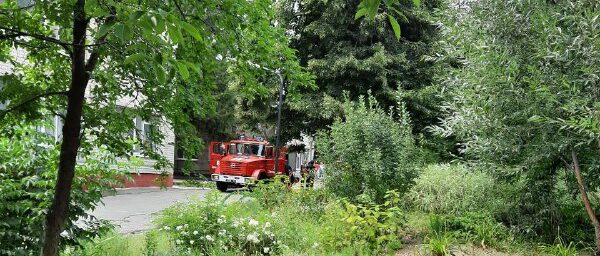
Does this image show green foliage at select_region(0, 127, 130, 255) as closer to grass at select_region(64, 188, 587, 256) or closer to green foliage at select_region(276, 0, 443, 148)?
grass at select_region(64, 188, 587, 256)

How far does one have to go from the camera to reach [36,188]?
4.07 metres

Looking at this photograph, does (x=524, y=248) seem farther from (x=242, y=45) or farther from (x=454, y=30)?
(x=242, y=45)

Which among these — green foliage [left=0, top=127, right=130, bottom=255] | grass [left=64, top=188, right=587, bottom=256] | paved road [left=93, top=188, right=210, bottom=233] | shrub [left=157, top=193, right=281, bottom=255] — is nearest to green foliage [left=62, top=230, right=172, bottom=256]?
grass [left=64, top=188, right=587, bottom=256]

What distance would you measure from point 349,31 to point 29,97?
14197mm

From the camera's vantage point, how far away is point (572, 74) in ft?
16.5

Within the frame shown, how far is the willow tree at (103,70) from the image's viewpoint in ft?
8.76

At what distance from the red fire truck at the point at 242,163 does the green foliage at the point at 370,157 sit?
36.9ft

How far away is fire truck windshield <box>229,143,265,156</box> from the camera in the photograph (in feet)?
→ 67.7

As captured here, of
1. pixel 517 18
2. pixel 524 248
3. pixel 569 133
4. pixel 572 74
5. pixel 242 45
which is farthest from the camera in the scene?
pixel 524 248

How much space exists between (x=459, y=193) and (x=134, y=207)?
8.75 m

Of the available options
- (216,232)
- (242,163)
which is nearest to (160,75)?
(216,232)

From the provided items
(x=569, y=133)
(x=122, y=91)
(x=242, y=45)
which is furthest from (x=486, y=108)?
(x=122, y=91)

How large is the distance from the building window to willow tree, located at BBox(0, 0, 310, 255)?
0.15 ft

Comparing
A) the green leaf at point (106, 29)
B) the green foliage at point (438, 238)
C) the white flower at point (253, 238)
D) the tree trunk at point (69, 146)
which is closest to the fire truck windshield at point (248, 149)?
the green foliage at point (438, 238)
